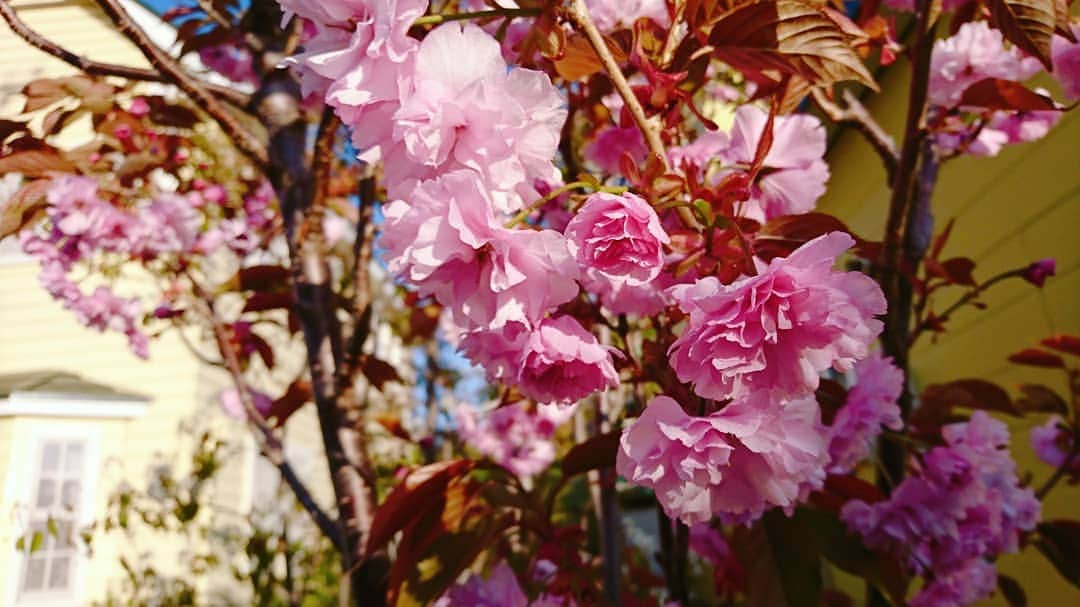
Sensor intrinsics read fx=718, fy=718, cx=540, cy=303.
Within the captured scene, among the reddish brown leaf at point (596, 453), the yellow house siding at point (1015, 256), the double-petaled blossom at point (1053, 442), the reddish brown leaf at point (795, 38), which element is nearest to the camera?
the reddish brown leaf at point (795, 38)

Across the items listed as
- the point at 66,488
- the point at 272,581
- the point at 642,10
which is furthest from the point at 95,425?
the point at 642,10

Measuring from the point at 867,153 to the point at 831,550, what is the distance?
261 cm

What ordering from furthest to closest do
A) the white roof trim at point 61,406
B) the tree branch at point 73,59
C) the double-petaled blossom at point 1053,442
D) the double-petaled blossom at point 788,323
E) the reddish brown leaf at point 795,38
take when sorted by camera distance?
the white roof trim at point 61,406, the double-petaled blossom at point 1053,442, the tree branch at point 73,59, the reddish brown leaf at point 795,38, the double-petaled blossom at point 788,323

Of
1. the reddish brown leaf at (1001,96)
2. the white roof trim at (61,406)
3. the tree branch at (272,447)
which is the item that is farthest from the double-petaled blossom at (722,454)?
the white roof trim at (61,406)

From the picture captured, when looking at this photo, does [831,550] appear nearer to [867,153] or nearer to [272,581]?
[272,581]

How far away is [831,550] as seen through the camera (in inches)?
33.9

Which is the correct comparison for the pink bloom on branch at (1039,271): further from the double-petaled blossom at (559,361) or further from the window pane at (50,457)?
the window pane at (50,457)

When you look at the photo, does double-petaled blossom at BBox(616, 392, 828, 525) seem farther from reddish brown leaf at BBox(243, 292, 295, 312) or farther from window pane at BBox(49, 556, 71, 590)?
window pane at BBox(49, 556, 71, 590)

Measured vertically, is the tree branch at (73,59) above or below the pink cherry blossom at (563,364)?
above

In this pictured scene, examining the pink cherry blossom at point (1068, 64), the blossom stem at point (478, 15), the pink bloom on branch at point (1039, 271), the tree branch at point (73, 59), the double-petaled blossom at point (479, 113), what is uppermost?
the tree branch at point (73, 59)

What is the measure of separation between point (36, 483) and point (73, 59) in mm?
5924

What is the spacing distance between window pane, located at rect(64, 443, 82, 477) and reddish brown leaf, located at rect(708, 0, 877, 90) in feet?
22.0

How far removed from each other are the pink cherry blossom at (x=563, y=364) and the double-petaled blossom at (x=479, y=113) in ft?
0.37

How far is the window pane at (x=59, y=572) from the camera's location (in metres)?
5.30
